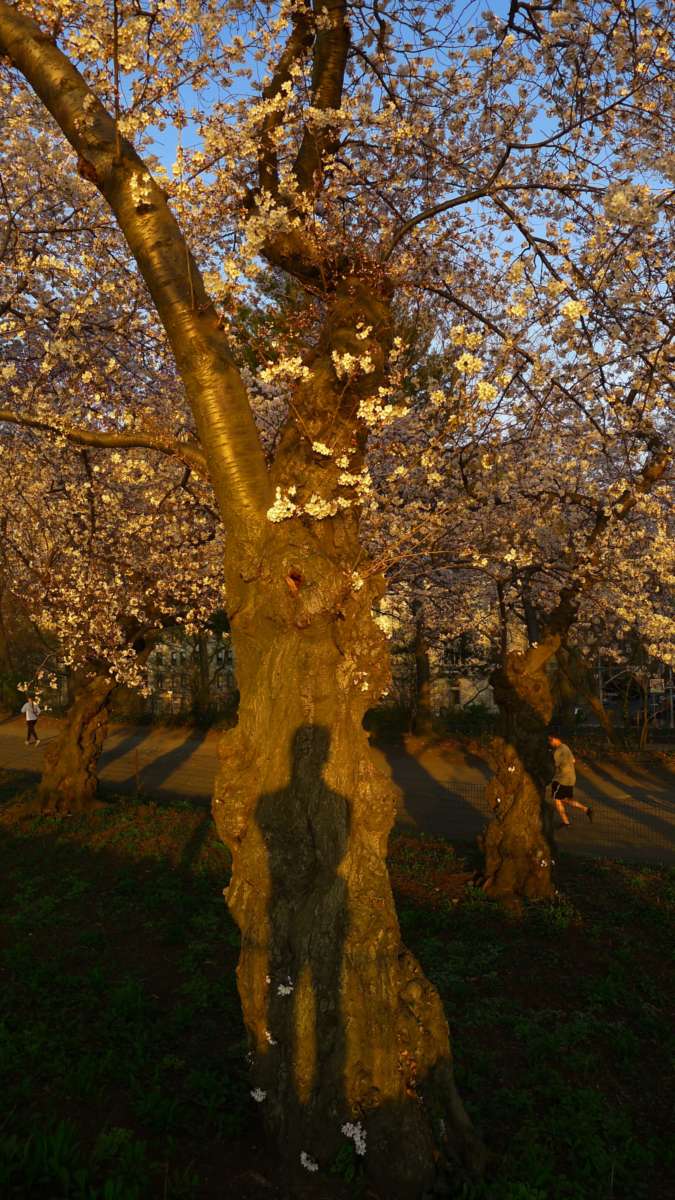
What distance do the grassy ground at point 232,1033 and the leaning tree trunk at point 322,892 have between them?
283 millimetres

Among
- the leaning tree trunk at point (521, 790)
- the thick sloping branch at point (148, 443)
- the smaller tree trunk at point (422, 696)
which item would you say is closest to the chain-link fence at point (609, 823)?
the leaning tree trunk at point (521, 790)

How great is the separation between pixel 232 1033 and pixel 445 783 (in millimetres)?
12078

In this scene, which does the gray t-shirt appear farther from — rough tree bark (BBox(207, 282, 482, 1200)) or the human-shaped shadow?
the human-shaped shadow

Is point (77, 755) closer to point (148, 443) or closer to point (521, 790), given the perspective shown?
point (521, 790)

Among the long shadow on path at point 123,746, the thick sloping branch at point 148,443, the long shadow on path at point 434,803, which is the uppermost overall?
the thick sloping branch at point 148,443

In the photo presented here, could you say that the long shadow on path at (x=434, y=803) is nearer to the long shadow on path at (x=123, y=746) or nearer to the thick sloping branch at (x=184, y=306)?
the long shadow on path at (x=123, y=746)

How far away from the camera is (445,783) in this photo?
1736cm

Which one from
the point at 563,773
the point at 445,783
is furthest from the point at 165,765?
the point at 563,773

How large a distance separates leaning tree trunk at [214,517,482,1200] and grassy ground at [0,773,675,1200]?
283 mm

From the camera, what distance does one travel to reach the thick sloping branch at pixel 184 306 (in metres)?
4.59

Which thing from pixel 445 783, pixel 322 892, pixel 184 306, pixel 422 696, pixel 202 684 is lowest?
pixel 445 783

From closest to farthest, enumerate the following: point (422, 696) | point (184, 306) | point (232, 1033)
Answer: point (184, 306) < point (232, 1033) < point (422, 696)

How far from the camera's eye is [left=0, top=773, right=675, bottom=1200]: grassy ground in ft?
13.3

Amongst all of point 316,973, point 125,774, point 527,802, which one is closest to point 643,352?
point 527,802
